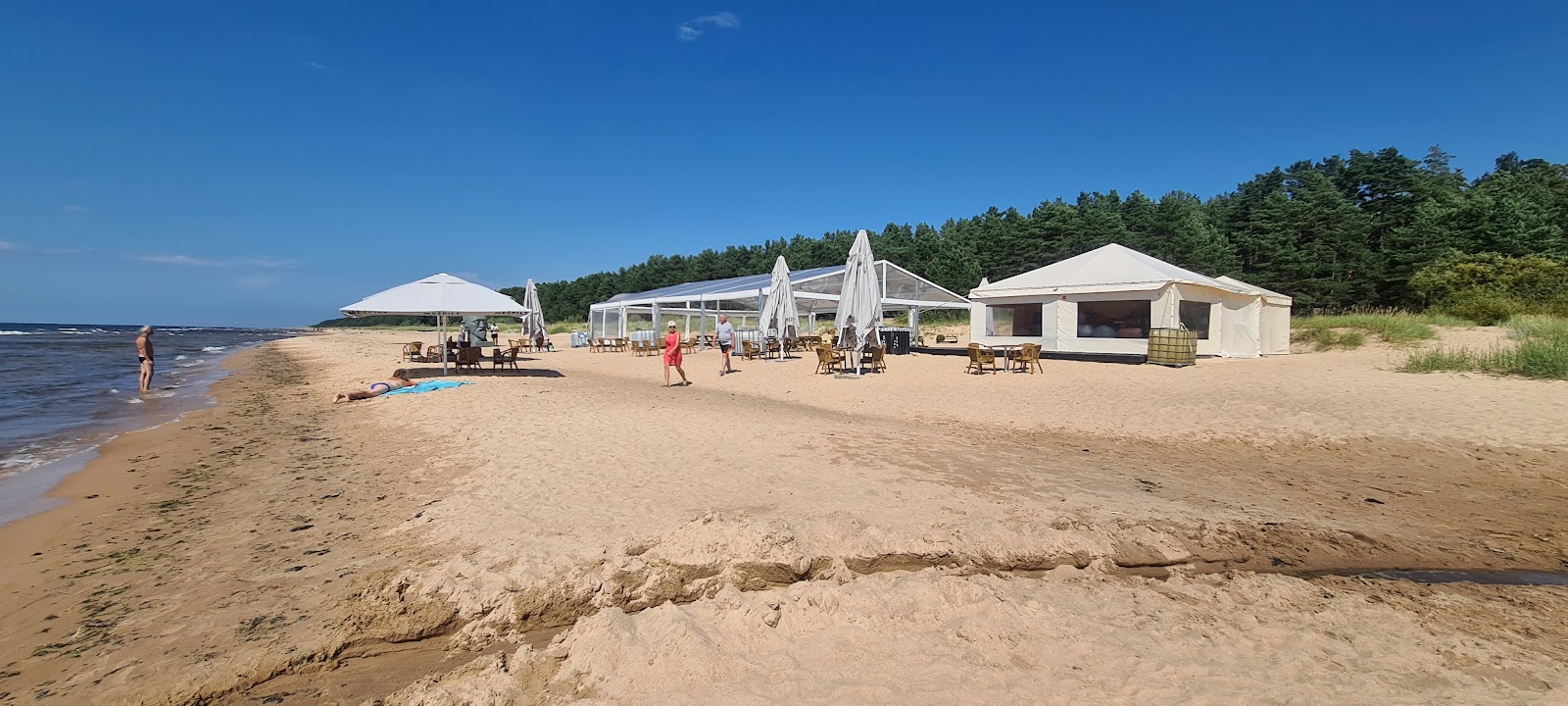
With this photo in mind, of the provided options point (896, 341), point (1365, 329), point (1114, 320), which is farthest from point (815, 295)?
point (1365, 329)

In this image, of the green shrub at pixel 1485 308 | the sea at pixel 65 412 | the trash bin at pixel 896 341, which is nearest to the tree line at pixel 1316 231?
the green shrub at pixel 1485 308

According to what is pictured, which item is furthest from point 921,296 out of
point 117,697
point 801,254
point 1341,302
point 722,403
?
point 801,254

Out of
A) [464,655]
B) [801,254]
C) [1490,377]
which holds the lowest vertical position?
[464,655]

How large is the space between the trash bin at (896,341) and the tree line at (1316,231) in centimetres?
2147

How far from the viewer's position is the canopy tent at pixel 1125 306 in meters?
14.4

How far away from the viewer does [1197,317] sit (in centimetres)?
1503

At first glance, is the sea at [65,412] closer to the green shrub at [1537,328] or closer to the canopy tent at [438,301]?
the canopy tent at [438,301]

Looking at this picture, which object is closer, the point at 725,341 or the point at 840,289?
the point at 725,341

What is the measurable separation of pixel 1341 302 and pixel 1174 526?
116ft

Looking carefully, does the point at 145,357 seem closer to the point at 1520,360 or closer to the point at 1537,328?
the point at 1520,360

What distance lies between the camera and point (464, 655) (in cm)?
252

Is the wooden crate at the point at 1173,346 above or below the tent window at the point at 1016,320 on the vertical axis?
below

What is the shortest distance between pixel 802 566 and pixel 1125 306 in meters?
14.8

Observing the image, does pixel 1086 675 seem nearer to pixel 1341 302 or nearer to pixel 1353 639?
pixel 1353 639
